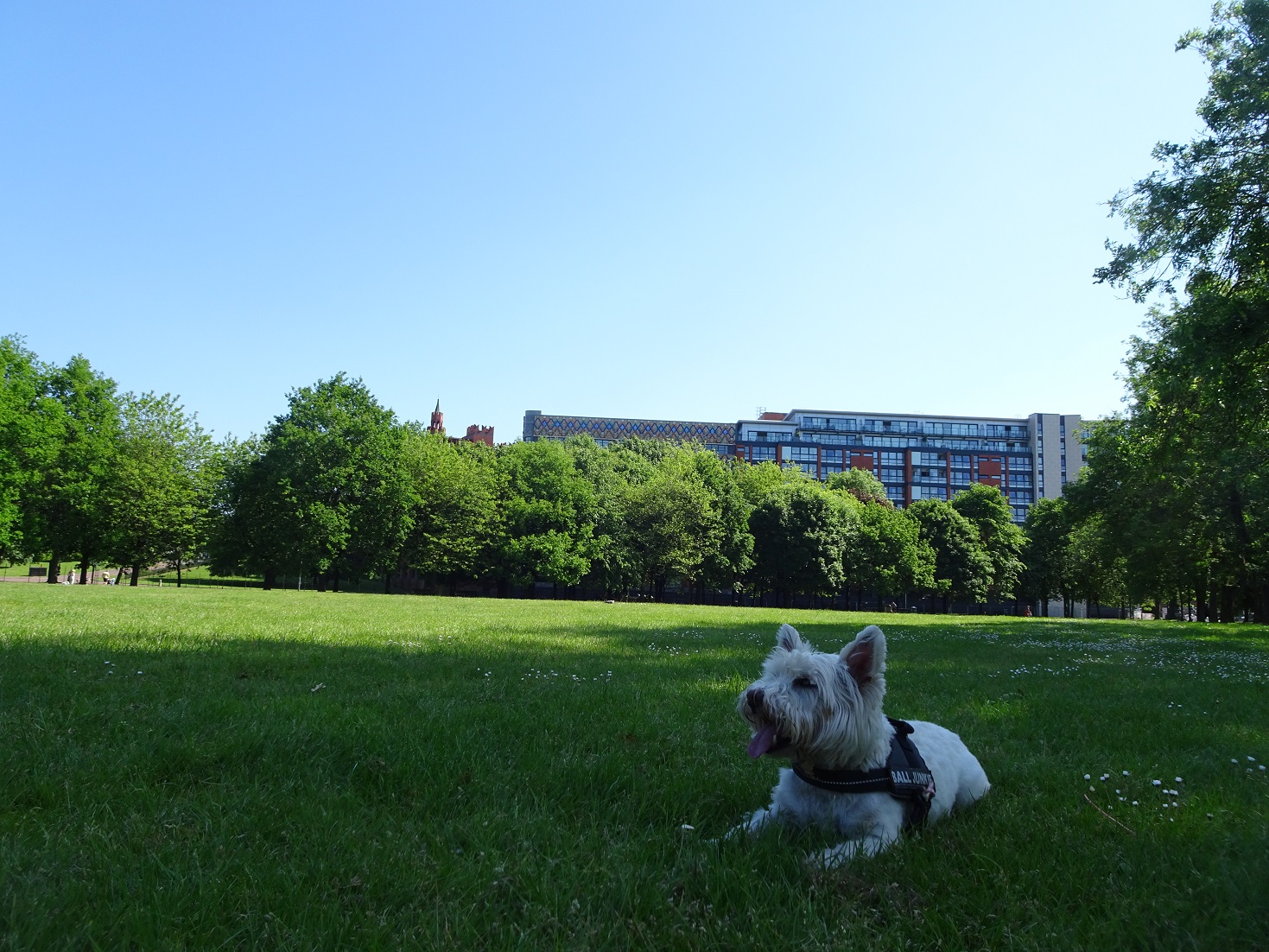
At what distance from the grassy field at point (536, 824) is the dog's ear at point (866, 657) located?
91cm

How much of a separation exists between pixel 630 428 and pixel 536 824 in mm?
182116

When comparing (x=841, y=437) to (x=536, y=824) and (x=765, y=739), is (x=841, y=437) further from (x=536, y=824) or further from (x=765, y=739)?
(x=536, y=824)

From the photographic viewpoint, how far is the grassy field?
9.88 ft

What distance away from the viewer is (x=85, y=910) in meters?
2.87

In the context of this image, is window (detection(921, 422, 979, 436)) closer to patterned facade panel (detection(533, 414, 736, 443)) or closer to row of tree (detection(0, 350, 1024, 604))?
patterned facade panel (detection(533, 414, 736, 443))

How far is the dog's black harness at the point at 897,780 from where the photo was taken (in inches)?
162

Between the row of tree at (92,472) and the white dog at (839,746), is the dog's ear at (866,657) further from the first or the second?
the row of tree at (92,472)

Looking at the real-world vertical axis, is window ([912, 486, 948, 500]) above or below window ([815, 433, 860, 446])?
below

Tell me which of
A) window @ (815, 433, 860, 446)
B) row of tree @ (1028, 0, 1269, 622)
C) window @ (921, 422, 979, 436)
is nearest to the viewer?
row of tree @ (1028, 0, 1269, 622)

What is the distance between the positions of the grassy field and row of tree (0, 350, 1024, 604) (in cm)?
5222

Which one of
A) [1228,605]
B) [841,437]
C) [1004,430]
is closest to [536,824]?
[1228,605]

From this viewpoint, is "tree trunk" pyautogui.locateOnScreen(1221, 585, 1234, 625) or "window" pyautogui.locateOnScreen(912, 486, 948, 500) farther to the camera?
"window" pyautogui.locateOnScreen(912, 486, 948, 500)

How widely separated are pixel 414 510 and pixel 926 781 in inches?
2578

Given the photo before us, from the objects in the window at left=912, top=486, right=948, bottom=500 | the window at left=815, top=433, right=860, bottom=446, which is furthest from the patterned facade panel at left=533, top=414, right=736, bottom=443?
the window at left=912, top=486, right=948, bottom=500
